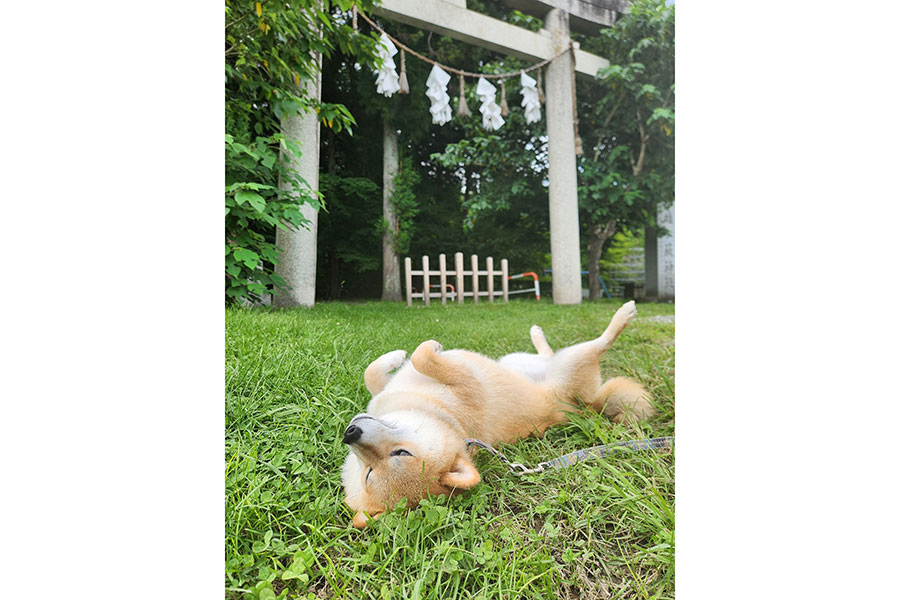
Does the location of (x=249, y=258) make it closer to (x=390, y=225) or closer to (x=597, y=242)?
(x=390, y=225)

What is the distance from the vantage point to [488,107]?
4.37 feet

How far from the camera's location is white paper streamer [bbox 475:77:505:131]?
4.35 feet

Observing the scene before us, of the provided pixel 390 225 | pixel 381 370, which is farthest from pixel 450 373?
pixel 390 225

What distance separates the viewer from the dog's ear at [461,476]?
35.9 inches

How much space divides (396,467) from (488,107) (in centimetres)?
95

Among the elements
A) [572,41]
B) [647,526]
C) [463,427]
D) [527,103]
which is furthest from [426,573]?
[572,41]

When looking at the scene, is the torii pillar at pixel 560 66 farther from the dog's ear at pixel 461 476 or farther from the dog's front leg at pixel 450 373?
the dog's ear at pixel 461 476

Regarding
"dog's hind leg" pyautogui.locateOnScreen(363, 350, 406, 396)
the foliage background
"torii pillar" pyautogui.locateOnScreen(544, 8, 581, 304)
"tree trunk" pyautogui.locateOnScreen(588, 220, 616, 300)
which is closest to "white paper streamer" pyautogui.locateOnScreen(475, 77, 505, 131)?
the foliage background

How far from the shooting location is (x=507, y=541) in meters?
0.93

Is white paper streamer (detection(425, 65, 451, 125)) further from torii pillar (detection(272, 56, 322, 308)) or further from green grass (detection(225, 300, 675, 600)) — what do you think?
green grass (detection(225, 300, 675, 600))

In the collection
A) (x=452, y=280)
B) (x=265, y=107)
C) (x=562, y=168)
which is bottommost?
(x=452, y=280)

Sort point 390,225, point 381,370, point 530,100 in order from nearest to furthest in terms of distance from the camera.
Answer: point 381,370
point 390,225
point 530,100
